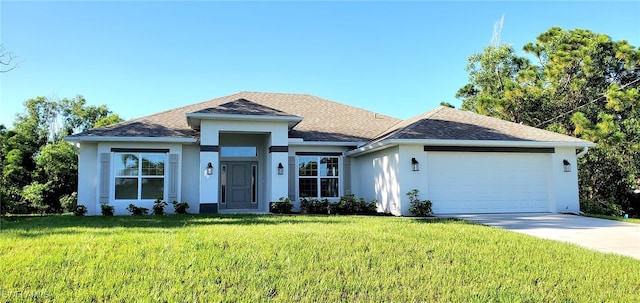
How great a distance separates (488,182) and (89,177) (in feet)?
42.2

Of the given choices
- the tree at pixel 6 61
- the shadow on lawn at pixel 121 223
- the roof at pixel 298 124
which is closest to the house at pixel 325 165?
the roof at pixel 298 124

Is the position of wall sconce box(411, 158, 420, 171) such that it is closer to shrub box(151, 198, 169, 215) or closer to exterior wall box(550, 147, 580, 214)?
exterior wall box(550, 147, 580, 214)

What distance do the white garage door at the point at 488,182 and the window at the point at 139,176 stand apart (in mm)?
8772

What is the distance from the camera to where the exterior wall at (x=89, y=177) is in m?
12.8

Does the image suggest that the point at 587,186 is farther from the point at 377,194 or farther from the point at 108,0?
the point at 108,0

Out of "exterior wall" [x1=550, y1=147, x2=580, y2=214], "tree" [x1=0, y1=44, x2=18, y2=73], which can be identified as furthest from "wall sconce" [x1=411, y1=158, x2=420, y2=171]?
"tree" [x1=0, y1=44, x2=18, y2=73]

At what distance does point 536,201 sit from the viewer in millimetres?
12703

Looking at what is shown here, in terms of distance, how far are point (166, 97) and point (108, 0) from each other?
32.5 feet

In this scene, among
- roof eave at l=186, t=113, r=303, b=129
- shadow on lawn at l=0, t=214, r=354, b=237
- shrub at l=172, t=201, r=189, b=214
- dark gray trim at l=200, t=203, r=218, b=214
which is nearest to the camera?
shadow on lawn at l=0, t=214, r=354, b=237

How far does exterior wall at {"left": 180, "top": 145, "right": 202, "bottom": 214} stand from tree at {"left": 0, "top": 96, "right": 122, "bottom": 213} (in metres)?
9.11

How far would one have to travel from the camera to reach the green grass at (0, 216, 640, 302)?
425cm

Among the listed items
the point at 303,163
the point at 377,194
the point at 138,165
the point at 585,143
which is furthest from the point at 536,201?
the point at 138,165

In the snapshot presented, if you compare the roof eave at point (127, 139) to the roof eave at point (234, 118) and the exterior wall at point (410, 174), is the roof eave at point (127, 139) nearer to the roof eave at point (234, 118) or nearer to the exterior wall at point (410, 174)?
the roof eave at point (234, 118)

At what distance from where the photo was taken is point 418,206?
37.9ft
